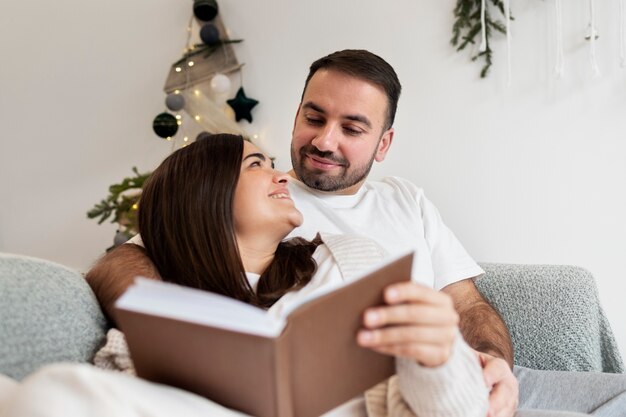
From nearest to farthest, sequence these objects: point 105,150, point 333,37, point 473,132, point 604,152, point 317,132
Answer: point 317,132, point 604,152, point 473,132, point 333,37, point 105,150

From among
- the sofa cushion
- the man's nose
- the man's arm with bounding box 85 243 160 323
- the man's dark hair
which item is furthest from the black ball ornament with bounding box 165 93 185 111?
the sofa cushion

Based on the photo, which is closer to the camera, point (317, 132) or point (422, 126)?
point (317, 132)

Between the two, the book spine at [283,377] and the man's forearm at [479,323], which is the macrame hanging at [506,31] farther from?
the book spine at [283,377]

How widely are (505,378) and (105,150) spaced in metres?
2.21

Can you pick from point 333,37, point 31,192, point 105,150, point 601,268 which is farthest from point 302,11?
point 31,192

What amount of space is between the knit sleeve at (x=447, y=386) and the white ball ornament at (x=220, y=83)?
1.78 meters

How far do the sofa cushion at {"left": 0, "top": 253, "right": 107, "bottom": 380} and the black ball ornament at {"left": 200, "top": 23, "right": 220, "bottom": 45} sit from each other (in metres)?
1.57

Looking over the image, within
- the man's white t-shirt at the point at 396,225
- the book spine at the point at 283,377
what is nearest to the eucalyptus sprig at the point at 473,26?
the man's white t-shirt at the point at 396,225

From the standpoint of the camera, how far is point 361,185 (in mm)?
1566

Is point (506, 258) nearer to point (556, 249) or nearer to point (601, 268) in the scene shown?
point (556, 249)

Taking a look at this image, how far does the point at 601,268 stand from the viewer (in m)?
1.74

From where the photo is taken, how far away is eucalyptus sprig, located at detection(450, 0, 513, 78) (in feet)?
5.86

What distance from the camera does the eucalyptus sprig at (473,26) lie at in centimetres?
179

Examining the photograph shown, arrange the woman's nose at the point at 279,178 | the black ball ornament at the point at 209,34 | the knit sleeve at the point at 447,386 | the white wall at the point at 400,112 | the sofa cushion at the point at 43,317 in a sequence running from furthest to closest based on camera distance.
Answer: the black ball ornament at the point at 209,34 < the white wall at the point at 400,112 < the woman's nose at the point at 279,178 < the sofa cushion at the point at 43,317 < the knit sleeve at the point at 447,386
